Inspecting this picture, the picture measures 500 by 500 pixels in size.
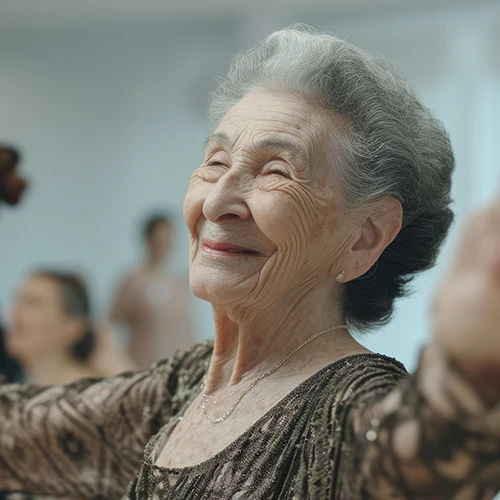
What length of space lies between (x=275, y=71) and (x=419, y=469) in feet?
2.72

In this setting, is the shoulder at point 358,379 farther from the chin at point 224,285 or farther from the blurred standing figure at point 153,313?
the blurred standing figure at point 153,313

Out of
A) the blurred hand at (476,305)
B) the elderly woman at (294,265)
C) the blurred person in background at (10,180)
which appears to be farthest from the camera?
the blurred person in background at (10,180)

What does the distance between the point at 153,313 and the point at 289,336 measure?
5.60m

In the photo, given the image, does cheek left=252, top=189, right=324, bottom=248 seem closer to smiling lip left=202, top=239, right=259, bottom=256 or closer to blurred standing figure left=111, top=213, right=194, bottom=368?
smiling lip left=202, top=239, right=259, bottom=256

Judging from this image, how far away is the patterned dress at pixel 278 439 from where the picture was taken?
1.04 m

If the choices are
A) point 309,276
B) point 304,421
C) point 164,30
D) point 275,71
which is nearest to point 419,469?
point 304,421

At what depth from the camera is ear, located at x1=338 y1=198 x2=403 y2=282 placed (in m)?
1.59

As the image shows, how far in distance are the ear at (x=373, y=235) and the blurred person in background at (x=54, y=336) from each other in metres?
3.36

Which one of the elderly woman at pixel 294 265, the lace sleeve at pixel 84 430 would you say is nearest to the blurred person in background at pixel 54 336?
the lace sleeve at pixel 84 430

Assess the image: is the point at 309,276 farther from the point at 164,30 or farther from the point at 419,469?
the point at 164,30

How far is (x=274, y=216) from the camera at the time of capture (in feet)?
4.97

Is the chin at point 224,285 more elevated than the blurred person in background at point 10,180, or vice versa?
the blurred person in background at point 10,180

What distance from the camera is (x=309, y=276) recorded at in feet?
5.18

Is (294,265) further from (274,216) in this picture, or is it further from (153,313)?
(153,313)
